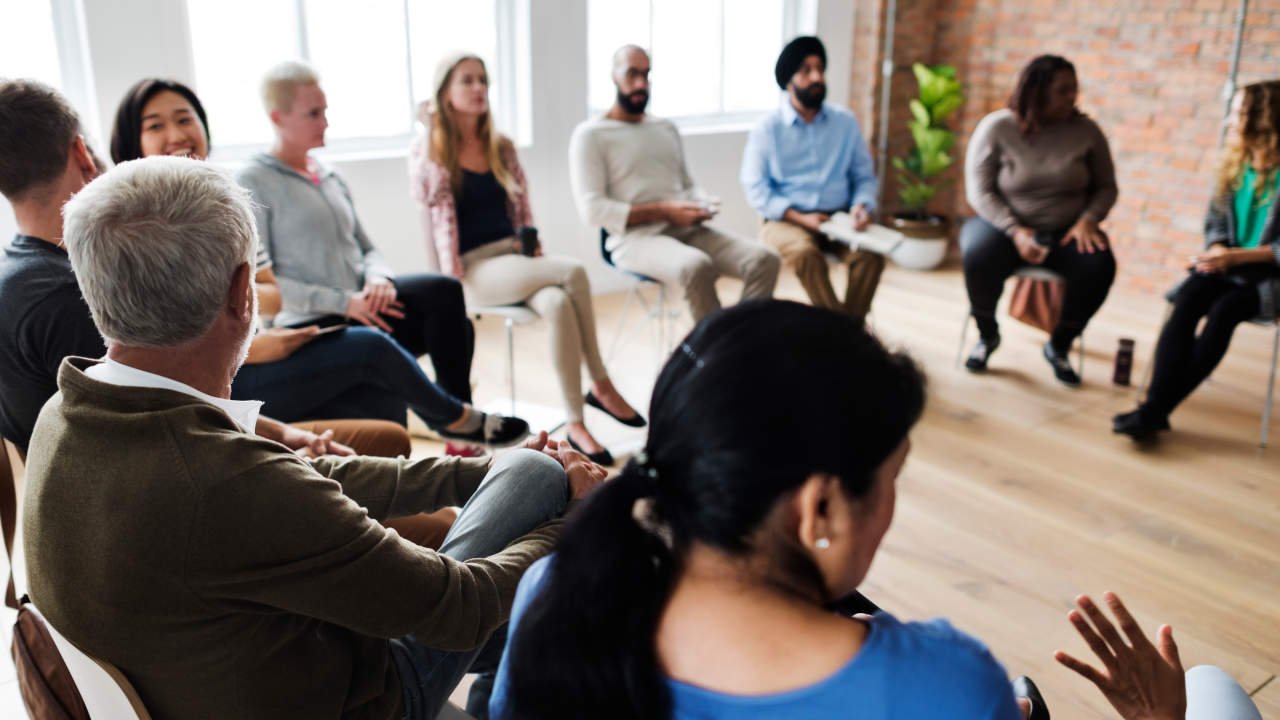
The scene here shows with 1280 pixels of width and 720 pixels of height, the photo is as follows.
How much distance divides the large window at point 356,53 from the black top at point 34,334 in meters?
2.74

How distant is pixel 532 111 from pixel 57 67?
203 cm

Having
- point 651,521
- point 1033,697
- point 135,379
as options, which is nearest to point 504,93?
point 135,379

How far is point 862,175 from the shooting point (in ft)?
15.5

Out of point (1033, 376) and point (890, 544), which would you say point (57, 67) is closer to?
point (890, 544)

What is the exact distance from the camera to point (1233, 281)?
12.4 feet

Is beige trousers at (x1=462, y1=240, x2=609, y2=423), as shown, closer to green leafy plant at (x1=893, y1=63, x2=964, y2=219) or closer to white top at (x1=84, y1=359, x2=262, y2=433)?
white top at (x1=84, y1=359, x2=262, y2=433)

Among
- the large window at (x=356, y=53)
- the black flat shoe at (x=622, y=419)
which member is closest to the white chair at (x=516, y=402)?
the black flat shoe at (x=622, y=419)

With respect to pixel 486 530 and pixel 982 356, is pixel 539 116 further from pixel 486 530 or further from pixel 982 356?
pixel 486 530

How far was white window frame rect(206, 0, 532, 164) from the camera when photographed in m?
4.85

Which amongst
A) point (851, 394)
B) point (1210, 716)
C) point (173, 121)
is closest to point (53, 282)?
point (173, 121)

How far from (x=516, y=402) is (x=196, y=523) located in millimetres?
2938

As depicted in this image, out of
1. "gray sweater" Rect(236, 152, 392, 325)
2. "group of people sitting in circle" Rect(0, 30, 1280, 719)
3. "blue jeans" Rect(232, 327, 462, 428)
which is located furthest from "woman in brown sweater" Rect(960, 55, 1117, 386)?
"group of people sitting in circle" Rect(0, 30, 1280, 719)

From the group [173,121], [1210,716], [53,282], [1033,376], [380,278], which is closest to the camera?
[1210,716]

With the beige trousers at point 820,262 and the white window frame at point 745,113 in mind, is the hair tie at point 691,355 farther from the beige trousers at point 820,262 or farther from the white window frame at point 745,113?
the white window frame at point 745,113
